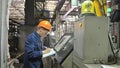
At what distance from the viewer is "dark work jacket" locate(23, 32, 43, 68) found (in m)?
3.44

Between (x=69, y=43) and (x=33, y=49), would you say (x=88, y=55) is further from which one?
(x=69, y=43)

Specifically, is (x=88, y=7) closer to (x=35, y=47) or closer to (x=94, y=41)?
(x=94, y=41)

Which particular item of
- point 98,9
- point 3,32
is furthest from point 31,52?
point 3,32

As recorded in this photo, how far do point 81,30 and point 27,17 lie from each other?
7329mm

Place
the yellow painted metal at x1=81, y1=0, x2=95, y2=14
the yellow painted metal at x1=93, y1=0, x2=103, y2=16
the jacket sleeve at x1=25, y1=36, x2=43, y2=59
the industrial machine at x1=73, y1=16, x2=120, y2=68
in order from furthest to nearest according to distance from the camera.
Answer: the yellow painted metal at x1=93, y1=0, x2=103, y2=16 < the yellow painted metal at x1=81, y1=0, x2=95, y2=14 < the jacket sleeve at x1=25, y1=36, x2=43, y2=59 < the industrial machine at x1=73, y1=16, x2=120, y2=68

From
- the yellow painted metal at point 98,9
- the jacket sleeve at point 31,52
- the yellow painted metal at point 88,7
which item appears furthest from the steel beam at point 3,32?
the yellow painted metal at point 98,9

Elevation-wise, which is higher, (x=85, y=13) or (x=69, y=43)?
(x=85, y=13)

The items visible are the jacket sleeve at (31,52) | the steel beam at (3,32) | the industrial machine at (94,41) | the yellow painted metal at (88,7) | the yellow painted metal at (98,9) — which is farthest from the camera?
the yellow painted metal at (98,9)

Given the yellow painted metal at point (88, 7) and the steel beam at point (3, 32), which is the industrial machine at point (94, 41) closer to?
the yellow painted metal at point (88, 7)

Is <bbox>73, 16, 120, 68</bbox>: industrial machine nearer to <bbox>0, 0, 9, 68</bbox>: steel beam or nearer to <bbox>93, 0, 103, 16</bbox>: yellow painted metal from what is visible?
<bbox>93, 0, 103, 16</bbox>: yellow painted metal

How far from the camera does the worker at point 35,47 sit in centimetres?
344

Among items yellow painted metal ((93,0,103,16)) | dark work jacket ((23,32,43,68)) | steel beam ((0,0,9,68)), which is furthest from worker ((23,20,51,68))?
steel beam ((0,0,9,68))

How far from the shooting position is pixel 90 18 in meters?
3.34

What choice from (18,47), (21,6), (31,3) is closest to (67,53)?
(31,3)
